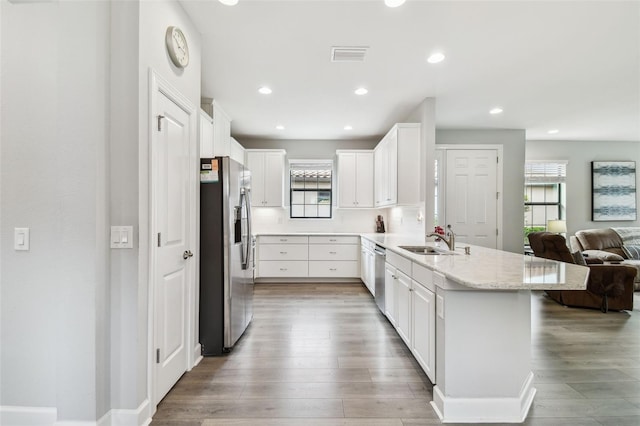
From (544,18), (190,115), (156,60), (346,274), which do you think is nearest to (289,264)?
(346,274)

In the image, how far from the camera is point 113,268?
1.72m

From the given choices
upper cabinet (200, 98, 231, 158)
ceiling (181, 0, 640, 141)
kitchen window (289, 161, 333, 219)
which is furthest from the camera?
kitchen window (289, 161, 333, 219)

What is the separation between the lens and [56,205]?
5.58 ft

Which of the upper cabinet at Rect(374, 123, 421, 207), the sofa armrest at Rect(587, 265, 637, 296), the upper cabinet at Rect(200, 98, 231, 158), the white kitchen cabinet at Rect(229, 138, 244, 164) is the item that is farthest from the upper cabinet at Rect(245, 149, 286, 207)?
the sofa armrest at Rect(587, 265, 637, 296)

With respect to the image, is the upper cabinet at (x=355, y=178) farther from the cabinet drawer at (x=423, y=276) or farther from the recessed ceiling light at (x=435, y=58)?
the cabinet drawer at (x=423, y=276)

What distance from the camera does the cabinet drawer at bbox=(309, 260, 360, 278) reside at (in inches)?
211

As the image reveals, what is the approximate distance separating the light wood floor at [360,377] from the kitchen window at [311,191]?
273 centimetres

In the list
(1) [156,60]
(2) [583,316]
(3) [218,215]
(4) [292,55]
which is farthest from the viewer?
(2) [583,316]

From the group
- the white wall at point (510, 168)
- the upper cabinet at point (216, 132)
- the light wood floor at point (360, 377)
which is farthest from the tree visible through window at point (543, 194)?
the upper cabinet at point (216, 132)

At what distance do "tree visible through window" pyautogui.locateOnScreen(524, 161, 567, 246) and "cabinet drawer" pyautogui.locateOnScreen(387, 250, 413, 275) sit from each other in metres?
4.22

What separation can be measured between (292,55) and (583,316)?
4.51 m

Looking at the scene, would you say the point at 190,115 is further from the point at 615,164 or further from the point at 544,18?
the point at 615,164

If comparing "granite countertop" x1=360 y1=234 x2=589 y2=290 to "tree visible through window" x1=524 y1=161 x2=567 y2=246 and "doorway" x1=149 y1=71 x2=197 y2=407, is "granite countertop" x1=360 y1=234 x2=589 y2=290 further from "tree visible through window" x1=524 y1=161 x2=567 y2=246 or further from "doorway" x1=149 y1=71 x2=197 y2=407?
"tree visible through window" x1=524 y1=161 x2=567 y2=246

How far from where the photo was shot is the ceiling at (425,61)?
2236 mm
